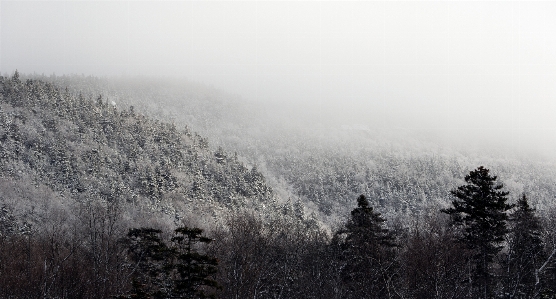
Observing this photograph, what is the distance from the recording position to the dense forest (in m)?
21.3

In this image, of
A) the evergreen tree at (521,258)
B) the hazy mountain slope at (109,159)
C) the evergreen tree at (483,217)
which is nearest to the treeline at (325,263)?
the evergreen tree at (483,217)

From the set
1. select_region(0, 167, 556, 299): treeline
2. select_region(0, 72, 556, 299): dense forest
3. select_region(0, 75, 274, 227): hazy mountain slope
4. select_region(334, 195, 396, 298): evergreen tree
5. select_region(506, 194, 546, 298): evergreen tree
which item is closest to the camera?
select_region(506, 194, 546, 298): evergreen tree

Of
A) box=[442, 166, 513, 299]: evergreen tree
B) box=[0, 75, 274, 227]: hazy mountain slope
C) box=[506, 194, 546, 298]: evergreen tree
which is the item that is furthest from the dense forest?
box=[0, 75, 274, 227]: hazy mountain slope

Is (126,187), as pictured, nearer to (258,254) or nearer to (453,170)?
(258,254)

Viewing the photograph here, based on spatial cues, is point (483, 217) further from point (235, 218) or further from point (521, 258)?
point (235, 218)

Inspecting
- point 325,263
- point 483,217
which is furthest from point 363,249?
point 483,217

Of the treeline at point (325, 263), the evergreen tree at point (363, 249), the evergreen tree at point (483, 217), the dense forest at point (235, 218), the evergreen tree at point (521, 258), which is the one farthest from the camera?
the evergreen tree at point (363, 249)

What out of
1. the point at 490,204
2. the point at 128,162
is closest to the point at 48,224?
the point at 128,162

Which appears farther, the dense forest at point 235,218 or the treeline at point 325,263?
the dense forest at point 235,218

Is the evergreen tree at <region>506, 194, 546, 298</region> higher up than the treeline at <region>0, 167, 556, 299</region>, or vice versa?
the evergreen tree at <region>506, 194, 546, 298</region>

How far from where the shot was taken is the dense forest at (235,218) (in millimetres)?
21281

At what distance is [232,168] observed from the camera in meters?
123

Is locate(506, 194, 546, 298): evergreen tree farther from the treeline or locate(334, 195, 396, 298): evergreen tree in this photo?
locate(334, 195, 396, 298): evergreen tree

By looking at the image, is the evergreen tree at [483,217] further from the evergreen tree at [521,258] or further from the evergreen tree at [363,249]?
the evergreen tree at [363,249]
